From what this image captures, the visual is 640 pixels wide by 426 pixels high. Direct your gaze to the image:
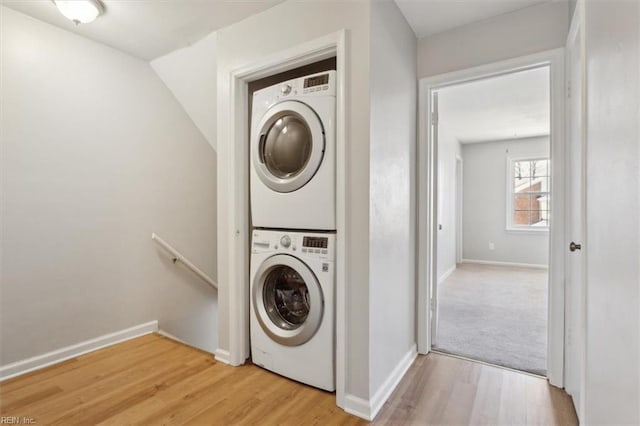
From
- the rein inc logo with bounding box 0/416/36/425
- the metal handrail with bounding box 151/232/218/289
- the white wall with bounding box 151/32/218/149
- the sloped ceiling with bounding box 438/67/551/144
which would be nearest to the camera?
the rein inc logo with bounding box 0/416/36/425

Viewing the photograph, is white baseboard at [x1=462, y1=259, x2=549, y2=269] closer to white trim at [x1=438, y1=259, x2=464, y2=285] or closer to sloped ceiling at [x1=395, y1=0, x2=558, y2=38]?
white trim at [x1=438, y1=259, x2=464, y2=285]

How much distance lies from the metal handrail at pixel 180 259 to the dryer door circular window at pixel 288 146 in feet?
4.56

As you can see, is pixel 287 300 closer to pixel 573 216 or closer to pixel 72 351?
pixel 72 351

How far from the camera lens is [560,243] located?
73.4 inches

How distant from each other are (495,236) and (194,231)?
217 inches

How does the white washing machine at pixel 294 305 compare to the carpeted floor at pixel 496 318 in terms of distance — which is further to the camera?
the carpeted floor at pixel 496 318

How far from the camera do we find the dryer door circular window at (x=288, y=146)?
177 centimetres

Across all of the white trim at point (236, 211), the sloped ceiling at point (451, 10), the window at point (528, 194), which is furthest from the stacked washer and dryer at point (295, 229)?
the window at point (528, 194)

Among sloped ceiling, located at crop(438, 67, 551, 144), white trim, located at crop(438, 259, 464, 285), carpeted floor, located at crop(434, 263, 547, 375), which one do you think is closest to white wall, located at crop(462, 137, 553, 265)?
sloped ceiling, located at crop(438, 67, 551, 144)

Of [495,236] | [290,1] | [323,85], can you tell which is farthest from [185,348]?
[495,236]

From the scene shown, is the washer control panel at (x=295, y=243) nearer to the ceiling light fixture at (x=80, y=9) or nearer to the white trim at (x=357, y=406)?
the white trim at (x=357, y=406)

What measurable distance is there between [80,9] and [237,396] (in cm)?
250

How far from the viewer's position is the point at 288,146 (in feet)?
6.30

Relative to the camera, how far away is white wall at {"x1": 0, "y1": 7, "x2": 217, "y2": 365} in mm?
2020
